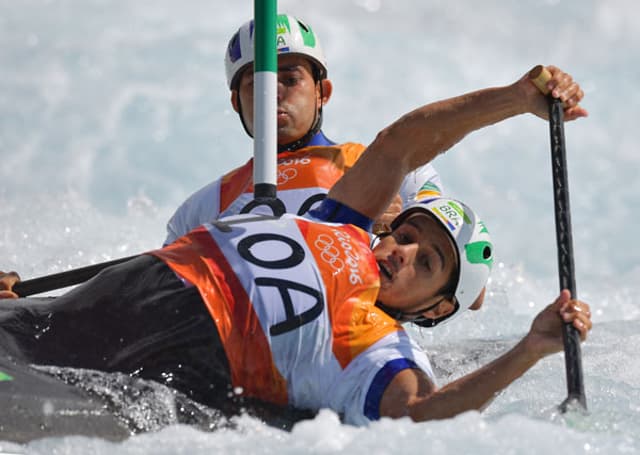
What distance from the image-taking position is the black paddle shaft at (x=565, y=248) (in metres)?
2.81

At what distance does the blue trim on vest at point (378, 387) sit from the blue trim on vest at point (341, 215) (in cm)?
64

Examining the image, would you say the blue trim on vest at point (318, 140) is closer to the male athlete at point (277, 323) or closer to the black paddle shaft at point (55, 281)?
the black paddle shaft at point (55, 281)

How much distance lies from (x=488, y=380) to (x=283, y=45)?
2.05 meters

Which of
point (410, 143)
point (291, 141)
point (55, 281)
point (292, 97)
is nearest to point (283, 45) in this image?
point (292, 97)

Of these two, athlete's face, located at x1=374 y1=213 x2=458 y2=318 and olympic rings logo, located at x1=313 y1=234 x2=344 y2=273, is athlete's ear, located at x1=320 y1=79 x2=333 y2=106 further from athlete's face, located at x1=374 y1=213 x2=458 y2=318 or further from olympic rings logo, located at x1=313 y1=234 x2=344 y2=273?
olympic rings logo, located at x1=313 y1=234 x2=344 y2=273

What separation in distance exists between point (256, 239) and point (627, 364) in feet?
5.99

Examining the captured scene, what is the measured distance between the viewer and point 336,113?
1112cm

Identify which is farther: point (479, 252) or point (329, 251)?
point (479, 252)

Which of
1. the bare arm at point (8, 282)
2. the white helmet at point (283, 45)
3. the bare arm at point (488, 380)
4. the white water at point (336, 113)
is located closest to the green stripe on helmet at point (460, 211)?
the bare arm at point (488, 380)

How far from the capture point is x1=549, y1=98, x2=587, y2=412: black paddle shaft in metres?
2.81

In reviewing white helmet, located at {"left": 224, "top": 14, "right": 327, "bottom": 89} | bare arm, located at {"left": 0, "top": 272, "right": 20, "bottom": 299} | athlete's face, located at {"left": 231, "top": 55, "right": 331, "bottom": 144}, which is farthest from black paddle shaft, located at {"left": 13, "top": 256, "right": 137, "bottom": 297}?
white helmet, located at {"left": 224, "top": 14, "right": 327, "bottom": 89}

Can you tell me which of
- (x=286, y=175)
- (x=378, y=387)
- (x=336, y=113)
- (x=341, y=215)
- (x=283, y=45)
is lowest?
(x=378, y=387)

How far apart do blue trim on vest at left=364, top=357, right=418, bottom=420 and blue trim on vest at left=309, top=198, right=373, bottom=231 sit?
2.11 ft

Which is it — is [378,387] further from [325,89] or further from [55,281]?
[325,89]
